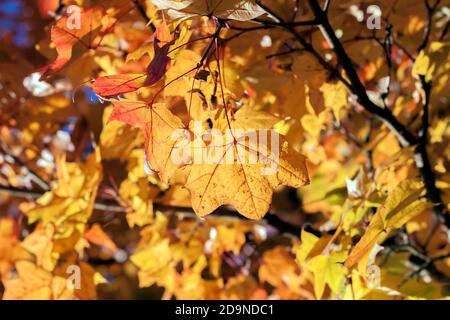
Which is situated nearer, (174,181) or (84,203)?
(174,181)

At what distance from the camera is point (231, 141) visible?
101 cm

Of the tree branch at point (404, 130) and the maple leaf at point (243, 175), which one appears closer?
the maple leaf at point (243, 175)

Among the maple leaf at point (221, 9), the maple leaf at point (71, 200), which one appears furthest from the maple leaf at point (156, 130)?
the maple leaf at point (71, 200)

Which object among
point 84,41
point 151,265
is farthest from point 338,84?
point 151,265

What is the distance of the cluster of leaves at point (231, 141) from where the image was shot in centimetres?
99

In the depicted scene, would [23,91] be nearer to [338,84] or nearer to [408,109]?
[338,84]

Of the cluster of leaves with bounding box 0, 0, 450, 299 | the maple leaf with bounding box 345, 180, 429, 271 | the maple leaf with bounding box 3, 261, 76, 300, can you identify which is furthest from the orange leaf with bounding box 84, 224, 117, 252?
the maple leaf with bounding box 345, 180, 429, 271

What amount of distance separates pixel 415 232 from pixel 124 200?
1.05 m

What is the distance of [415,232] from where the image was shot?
6.72 feet

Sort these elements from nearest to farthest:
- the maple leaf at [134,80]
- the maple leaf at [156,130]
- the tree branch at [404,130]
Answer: the maple leaf at [134,80] < the maple leaf at [156,130] < the tree branch at [404,130]

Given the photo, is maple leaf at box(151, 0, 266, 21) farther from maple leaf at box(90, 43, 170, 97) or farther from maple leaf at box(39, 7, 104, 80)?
maple leaf at box(39, 7, 104, 80)

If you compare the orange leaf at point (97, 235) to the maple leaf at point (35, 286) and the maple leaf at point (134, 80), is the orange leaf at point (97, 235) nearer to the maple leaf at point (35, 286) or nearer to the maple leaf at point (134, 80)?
the maple leaf at point (35, 286)

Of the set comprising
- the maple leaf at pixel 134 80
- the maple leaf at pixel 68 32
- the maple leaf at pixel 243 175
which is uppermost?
the maple leaf at pixel 68 32

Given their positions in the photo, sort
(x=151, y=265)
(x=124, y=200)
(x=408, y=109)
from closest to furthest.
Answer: (x=124, y=200), (x=151, y=265), (x=408, y=109)
